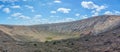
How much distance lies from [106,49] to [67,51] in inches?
644

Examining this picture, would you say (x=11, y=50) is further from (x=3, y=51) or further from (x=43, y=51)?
(x=43, y=51)

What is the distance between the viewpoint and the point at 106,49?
316 ft

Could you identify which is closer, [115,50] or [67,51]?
[115,50]

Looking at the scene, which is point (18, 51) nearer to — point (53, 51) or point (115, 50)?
point (53, 51)

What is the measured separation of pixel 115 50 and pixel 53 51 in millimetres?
26892

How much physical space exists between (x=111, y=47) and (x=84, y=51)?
10599 mm

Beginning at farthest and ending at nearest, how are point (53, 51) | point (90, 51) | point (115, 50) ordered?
point (53, 51), point (90, 51), point (115, 50)

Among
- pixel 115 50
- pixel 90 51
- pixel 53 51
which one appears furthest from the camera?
pixel 53 51

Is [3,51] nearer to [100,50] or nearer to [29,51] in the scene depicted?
[29,51]

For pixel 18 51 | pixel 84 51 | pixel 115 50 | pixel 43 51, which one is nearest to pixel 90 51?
pixel 84 51

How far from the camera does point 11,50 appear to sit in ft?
360

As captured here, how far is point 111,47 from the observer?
98500mm

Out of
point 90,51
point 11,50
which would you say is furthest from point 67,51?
Answer: point 11,50

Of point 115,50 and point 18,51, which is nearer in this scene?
point 115,50
